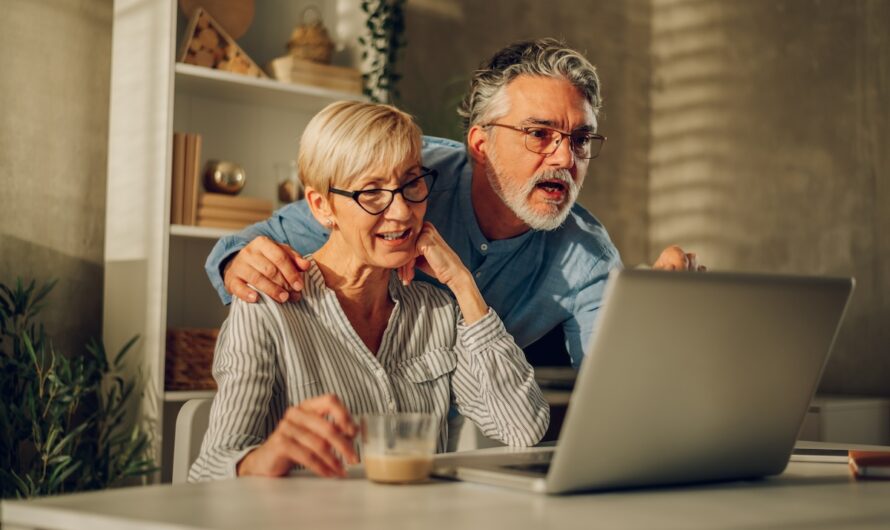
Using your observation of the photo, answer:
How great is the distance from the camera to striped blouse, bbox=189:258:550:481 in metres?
1.63

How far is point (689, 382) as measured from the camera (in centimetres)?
114

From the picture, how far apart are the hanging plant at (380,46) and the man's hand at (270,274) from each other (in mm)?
2151

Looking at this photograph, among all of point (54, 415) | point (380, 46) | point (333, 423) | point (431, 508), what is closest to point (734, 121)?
point (380, 46)

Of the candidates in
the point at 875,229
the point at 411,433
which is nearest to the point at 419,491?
the point at 411,433

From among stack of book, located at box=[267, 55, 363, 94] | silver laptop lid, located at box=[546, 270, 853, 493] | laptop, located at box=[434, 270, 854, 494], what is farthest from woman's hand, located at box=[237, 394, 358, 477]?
stack of book, located at box=[267, 55, 363, 94]

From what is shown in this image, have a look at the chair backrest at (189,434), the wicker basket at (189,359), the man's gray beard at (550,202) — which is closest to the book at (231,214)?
the wicker basket at (189,359)

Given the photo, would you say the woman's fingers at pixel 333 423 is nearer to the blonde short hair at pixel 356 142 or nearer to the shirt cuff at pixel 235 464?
the shirt cuff at pixel 235 464

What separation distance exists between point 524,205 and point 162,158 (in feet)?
4.93

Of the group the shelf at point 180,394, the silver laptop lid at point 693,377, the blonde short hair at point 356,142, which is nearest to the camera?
the silver laptop lid at point 693,377

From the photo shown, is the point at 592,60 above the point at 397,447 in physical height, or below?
above

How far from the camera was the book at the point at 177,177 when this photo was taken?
3.39m

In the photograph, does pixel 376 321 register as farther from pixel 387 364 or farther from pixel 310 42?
pixel 310 42

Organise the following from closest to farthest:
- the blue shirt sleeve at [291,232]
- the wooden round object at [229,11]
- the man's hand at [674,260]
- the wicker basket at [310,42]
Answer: the man's hand at [674,260]
the blue shirt sleeve at [291,232]
the wooden round object at [229,11]
the wicker basket at [310,42]

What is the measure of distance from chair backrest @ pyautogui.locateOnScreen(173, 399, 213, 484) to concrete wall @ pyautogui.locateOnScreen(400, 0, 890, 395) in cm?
257
